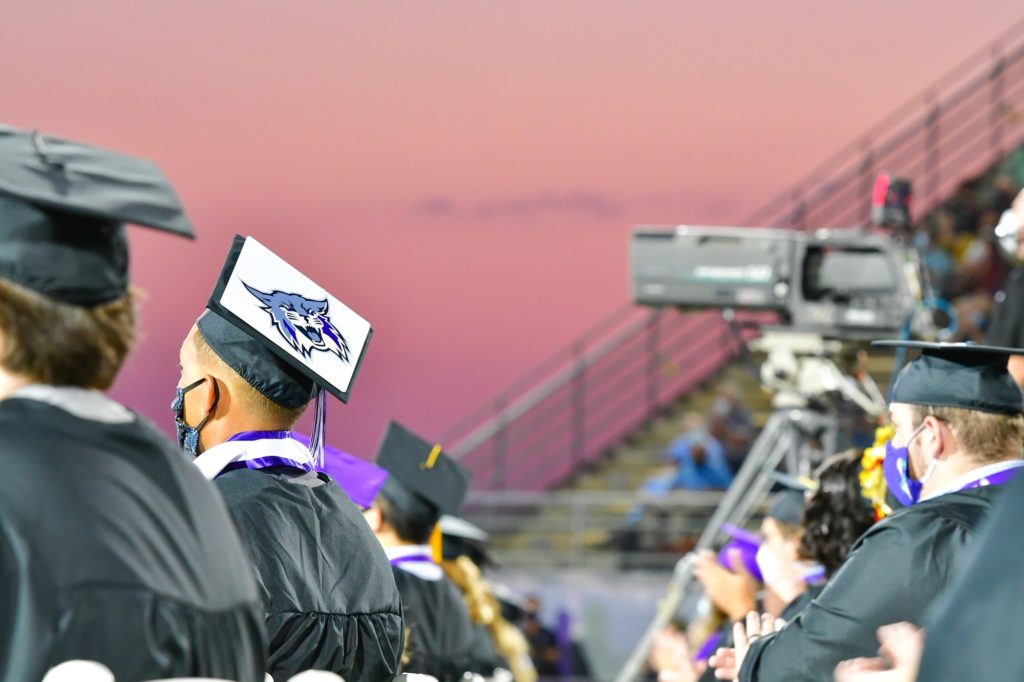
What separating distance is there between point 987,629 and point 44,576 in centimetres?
99

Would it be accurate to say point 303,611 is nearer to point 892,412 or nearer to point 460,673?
point 892,412

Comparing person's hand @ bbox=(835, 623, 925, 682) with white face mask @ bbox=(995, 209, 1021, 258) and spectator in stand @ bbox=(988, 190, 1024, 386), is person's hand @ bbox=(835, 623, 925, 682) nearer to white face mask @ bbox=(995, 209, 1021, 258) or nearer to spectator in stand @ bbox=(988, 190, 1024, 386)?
white face mask @ bbox=(995, 209, 1021, 258)

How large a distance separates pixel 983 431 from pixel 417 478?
6.49ft

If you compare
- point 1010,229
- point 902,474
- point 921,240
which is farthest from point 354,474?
point 921,240

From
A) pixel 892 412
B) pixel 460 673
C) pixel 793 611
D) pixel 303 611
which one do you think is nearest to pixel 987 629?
pixel 303 611

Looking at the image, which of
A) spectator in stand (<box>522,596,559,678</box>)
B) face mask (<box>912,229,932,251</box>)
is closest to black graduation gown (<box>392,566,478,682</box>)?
spectator in stand (<box>522,596,559,678</box>)

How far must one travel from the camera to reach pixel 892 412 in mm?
3574

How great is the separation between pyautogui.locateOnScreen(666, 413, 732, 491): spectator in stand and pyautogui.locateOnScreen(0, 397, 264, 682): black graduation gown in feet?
27.4

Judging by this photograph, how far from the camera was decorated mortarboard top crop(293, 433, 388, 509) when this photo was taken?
13.6 ft

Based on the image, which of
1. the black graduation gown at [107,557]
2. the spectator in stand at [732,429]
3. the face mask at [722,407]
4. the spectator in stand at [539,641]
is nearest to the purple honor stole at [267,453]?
the black graduation gown at [107,557]

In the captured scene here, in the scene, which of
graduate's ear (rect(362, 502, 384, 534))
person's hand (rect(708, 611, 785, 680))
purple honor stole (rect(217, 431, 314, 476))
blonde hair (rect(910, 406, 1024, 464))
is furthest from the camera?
graduate's ear (rect(362, 502, 384, 534))

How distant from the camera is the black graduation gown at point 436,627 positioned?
16.2 feet

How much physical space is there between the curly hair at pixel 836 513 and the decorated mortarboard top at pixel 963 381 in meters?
0.71

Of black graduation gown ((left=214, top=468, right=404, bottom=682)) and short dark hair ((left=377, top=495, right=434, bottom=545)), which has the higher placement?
black graduation gown ((left=214, top=468, right=404, bottom=682))
